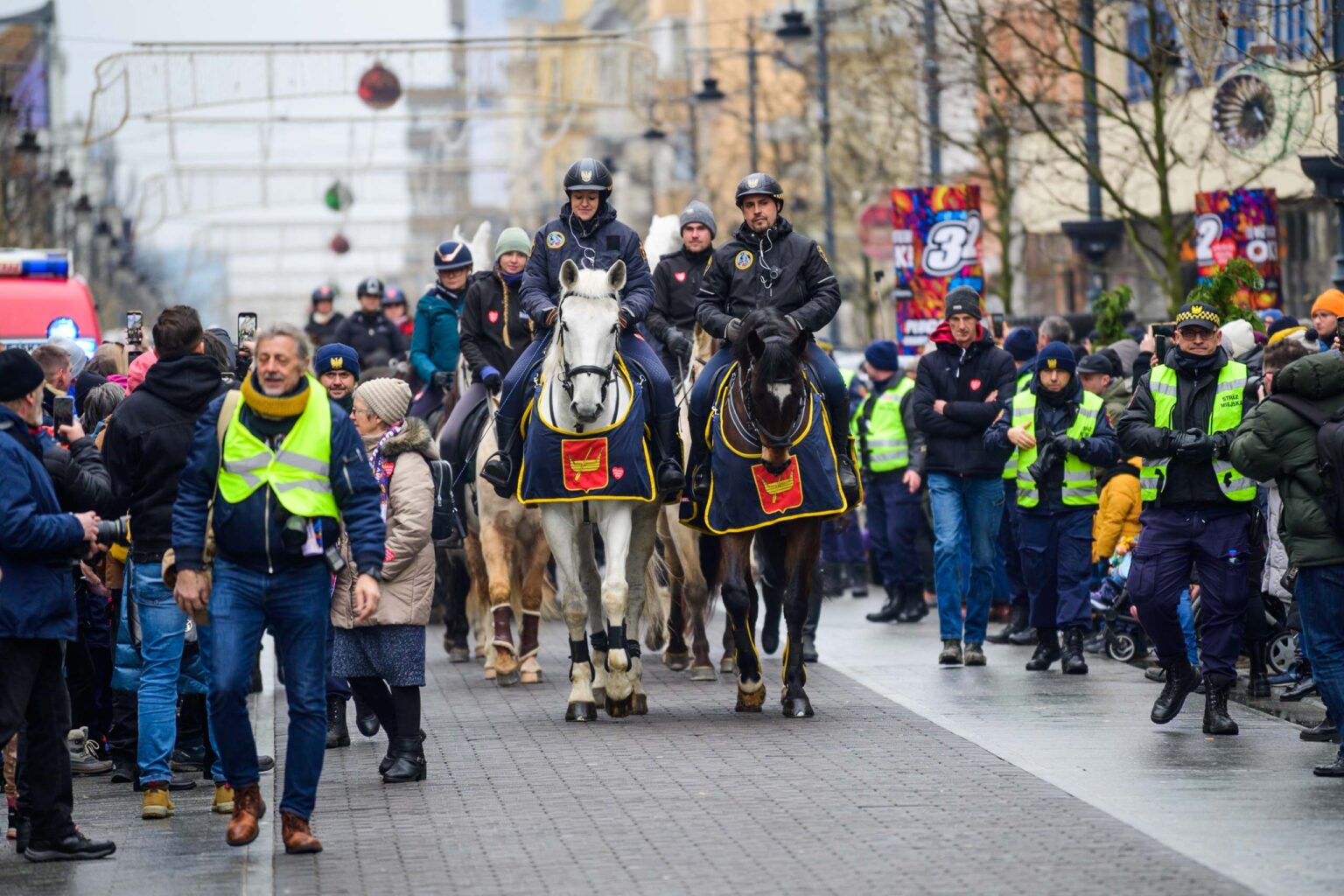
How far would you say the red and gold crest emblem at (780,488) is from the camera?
12727 millimetres

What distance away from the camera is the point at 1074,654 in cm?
1451

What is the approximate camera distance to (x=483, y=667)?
15.6 m

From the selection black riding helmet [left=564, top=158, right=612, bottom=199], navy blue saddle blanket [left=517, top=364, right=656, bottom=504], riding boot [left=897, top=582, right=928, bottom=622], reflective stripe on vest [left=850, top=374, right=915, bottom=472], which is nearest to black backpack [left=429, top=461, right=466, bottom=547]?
navy blue saddle blanket [left=517, top=364, right=656, bottom=504]

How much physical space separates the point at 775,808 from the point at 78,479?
3225 millimetres

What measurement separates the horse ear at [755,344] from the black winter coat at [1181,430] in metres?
1.99

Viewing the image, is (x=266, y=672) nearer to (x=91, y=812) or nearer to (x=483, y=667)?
(x=483, y=667)

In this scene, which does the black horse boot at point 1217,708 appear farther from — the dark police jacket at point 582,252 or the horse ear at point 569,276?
the horse ear at point 569,276

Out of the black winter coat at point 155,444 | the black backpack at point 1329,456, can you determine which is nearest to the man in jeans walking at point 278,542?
the black winter coat at point 155,444

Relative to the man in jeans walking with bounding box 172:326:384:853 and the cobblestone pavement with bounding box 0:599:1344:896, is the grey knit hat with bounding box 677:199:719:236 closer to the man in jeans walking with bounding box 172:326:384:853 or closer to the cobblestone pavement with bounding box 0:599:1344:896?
the cobblestone pavement with bounding box 0:599:1344:896

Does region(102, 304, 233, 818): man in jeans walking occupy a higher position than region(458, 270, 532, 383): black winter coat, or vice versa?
region(458, 270, 532, 383): black winter coat

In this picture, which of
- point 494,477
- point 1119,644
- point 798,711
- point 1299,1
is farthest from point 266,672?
point 1299,1

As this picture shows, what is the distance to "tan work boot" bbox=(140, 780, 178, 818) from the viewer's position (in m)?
10.1

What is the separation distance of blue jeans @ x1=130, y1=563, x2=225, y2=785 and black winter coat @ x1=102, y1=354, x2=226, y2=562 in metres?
0.14

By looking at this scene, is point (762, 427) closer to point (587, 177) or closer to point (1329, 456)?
point (587, 177)
